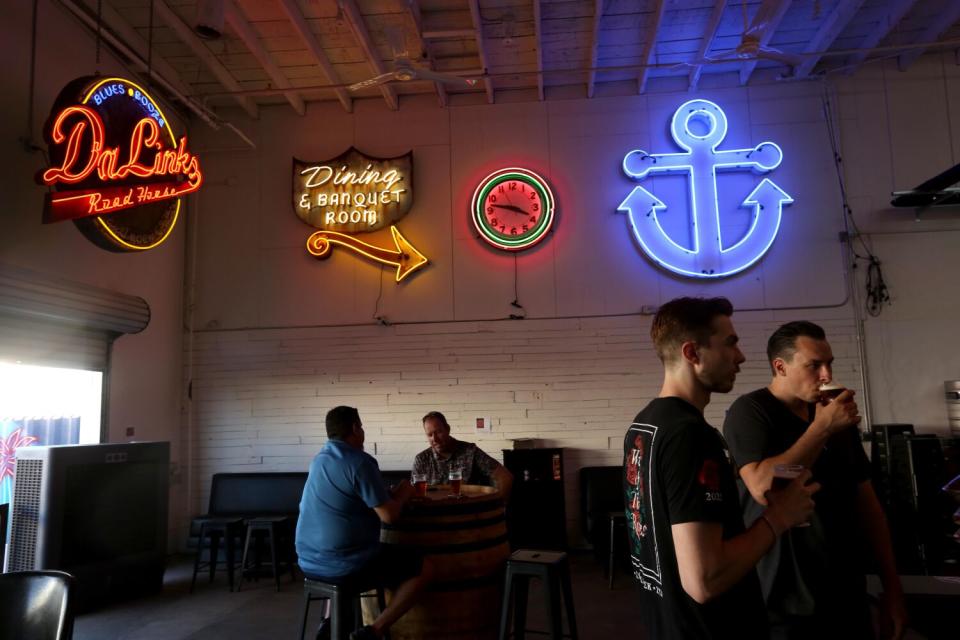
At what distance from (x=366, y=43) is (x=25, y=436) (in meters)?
4.92

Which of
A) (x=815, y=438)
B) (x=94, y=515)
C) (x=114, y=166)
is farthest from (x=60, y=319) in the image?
(x=815, y=438)

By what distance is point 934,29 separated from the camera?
716 cm

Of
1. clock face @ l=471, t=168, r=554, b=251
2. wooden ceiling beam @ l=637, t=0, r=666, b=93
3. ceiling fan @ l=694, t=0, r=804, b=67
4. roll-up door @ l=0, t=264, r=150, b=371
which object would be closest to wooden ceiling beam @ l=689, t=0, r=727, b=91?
ceiling fan @ l=694, t=0, r=804, b=67

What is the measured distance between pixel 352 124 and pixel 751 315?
5.40 meters

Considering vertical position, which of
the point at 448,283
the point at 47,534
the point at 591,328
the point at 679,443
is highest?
the point at 448,283

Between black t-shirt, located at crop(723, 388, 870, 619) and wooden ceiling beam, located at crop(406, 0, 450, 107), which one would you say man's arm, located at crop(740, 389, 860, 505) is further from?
wooden ceiling beam, located at crop(406, 0, 450, 107)

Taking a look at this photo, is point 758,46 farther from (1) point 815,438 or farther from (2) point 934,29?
(1) point 815,438

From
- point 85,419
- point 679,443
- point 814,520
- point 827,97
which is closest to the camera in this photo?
point 679,443

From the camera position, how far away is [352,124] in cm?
828

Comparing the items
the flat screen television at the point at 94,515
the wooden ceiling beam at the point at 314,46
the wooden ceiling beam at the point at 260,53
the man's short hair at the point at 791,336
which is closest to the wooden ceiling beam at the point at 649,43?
the wooden ceiling beam at the point at 314,46

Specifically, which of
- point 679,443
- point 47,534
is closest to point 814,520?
point 679,443

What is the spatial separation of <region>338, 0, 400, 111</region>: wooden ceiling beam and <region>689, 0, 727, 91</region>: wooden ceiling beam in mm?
3524

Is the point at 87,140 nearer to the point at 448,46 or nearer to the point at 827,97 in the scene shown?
the point at 448,46

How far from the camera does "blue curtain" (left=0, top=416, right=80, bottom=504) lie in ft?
17.4
